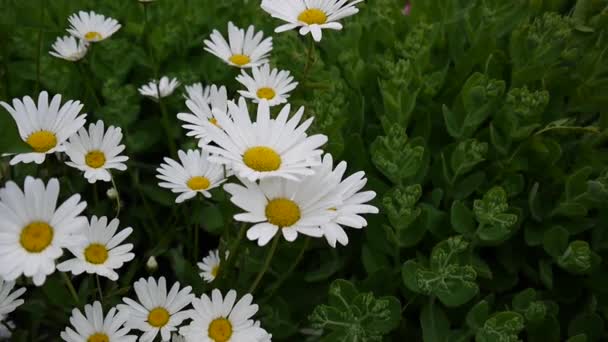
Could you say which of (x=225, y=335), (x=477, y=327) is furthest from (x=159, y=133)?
(x=477, y=327)

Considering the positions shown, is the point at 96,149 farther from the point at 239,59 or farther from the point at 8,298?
the point at 239,59

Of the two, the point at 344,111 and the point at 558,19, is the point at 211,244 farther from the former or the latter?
the point at 558,19

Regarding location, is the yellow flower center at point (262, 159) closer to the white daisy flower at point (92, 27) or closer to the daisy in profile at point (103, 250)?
the daisy in profile at point (103, 250)

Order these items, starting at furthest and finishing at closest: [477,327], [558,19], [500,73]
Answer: [500,73] → [558,19] → [477,327]

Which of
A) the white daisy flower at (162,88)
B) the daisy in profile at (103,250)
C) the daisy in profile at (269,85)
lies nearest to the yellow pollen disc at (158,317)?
the daisy in profile at (103,250)

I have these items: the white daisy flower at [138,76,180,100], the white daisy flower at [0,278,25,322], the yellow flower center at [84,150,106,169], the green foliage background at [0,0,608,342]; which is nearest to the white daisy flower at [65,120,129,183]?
the yellow flower center at [84,150,106,169]

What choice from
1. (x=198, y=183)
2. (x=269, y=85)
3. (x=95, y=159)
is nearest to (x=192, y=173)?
(x=198, y=183)
